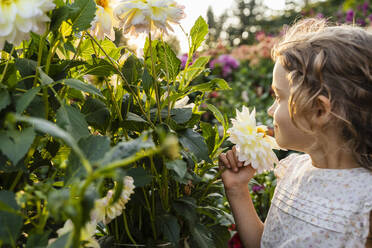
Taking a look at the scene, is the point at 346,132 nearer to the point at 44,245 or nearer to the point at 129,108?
the point at 129,108

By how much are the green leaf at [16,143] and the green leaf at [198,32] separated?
1.43 feet

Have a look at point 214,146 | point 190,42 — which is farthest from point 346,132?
point 190,42

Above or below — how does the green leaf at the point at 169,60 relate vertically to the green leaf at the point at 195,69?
above

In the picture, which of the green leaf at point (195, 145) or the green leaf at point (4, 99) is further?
the green leaf at point (195, 145)

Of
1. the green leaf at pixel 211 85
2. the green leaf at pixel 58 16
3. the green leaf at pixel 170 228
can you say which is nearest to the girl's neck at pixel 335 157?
the green leaf at pixel 211 85

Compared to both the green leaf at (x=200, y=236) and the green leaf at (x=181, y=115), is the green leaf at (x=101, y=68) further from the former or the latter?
the green leaf at (x=200, y=236)

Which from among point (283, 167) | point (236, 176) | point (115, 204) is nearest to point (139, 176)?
point (115, 204)

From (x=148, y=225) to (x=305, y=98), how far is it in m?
0.47

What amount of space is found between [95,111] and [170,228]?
249mm

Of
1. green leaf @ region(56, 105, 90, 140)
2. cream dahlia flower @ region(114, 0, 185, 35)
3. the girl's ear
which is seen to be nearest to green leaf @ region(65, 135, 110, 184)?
green leaf @ region(56, 105, 90, 140)

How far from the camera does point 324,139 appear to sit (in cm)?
95

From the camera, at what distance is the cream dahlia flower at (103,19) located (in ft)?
2.30

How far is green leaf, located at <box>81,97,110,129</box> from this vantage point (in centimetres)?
67

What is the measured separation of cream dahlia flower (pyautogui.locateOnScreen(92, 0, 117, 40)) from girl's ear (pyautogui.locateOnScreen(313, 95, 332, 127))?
52 centimetres
